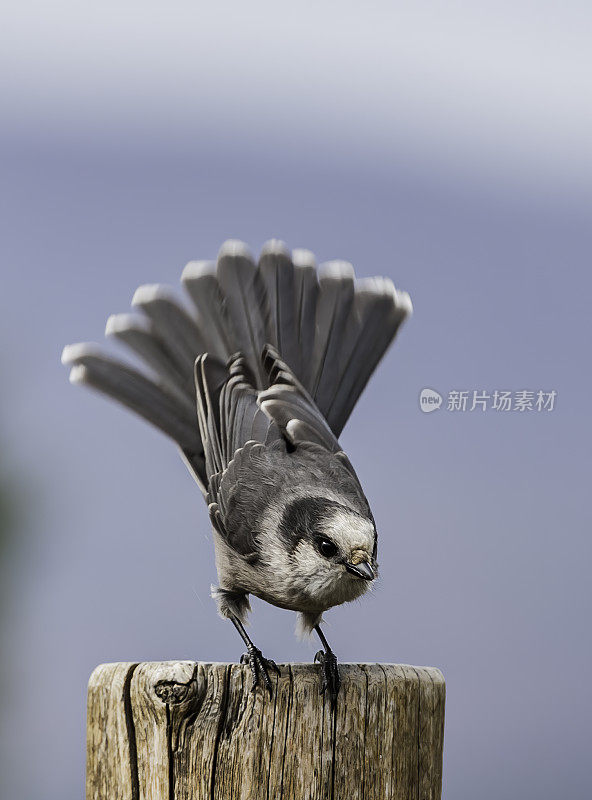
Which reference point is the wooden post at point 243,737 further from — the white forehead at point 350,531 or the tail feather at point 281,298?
the tail feather at point 281,298

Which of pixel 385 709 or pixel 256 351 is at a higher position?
pixel 256 351

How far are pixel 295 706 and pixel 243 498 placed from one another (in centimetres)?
96

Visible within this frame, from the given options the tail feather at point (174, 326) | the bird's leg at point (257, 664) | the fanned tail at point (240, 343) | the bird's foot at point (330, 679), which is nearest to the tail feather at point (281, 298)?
the fanned tail at point (240, 343)

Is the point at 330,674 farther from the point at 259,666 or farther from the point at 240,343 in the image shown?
the point at 240,343

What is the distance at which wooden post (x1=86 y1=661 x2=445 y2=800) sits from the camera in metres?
2.06

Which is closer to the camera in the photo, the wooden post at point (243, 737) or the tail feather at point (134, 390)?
the wooden post at point (243, 737)

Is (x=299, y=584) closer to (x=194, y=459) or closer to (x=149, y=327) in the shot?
(x=194, y=459)

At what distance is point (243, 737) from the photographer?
208 centimetres

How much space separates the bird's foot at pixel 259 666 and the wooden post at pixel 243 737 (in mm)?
20

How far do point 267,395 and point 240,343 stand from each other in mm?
298

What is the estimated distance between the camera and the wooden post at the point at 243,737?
206 cm

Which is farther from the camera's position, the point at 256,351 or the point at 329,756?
the point at 256,351

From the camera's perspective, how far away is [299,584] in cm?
273

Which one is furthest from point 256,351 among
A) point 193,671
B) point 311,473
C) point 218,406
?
point 193,671
